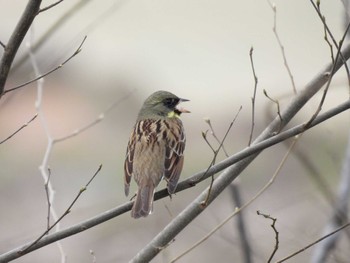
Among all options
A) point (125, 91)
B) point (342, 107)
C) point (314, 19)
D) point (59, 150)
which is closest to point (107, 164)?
point (59, 150)

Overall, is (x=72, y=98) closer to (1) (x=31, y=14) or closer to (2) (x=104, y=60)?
(2) (x=104, y=60)

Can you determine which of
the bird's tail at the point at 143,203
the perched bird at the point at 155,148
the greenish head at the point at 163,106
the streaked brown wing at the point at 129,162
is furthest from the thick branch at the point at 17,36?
the greenish head at the point at 163,106

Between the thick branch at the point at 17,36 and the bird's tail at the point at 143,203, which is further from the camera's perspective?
the bird's tail at the point at 143,203

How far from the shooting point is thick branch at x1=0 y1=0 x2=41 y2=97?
367cm

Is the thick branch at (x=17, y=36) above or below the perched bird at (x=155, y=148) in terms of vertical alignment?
above

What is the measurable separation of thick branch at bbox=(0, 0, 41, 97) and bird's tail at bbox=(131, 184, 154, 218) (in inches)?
54.4

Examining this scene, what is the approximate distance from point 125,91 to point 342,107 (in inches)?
457

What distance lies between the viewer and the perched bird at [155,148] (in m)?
5.40

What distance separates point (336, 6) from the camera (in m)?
13.8

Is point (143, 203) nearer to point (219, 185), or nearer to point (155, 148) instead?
point (219, 185)

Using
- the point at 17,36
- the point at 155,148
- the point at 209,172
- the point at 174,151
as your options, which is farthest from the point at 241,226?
the point at 17,36

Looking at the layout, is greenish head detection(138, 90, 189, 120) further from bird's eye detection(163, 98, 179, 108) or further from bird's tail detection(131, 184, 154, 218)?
bird's tail detection(131, 184, 154, 218)

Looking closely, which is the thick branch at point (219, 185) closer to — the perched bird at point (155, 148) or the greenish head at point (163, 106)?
the perched bird at point (155, 148)

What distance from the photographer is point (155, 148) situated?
5648 millimetres
